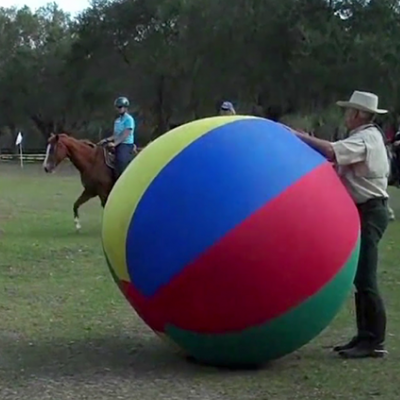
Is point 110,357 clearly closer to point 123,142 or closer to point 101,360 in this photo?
point 101,360

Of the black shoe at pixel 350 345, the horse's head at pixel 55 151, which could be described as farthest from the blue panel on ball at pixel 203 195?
the horse's head at pixel 55 151

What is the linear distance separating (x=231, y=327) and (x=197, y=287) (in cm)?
39

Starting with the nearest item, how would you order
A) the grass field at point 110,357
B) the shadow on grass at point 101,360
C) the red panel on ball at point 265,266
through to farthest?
the red panel on ball at point 265,266
the grass field at point 110,357
the shadow on grass at point 101,360

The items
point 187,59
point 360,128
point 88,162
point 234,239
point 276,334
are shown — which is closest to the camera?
point 234,239

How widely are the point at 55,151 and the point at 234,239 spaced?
11.3 m

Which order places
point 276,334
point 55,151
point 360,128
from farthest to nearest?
point 55,151 < point 360,128 < point 276,334

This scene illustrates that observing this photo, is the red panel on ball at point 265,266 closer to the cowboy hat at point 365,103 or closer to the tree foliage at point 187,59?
the cowboy hat at point 365,103

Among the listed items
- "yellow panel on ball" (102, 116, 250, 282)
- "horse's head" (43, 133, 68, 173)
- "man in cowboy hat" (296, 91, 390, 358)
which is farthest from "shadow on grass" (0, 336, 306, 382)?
"horse's head" (43, 133, 68, 173)

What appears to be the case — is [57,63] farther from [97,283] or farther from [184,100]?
[97,283]

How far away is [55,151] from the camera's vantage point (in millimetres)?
16859

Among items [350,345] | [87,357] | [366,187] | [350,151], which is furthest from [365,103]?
[87,357]

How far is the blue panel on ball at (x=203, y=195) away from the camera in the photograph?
605 cm

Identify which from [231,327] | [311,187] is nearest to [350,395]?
[231,327]

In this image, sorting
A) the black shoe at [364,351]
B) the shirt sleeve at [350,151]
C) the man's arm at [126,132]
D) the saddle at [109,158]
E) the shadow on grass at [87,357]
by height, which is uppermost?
the shirt sleeve at [350,151]
